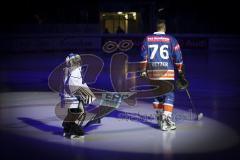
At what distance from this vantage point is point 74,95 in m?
8.49

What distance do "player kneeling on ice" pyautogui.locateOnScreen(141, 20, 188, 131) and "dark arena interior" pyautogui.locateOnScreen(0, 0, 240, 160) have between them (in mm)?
253

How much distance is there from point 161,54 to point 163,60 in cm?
12

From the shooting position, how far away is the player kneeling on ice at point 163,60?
9.02m

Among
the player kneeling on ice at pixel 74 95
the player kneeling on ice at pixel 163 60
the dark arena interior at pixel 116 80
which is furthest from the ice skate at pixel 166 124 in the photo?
the player kneeling on ice at pixel 74 95

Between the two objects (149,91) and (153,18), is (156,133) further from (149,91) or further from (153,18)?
(153,18)

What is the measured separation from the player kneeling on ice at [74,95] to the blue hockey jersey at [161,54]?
4.22ft

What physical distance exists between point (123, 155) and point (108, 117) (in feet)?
10.9

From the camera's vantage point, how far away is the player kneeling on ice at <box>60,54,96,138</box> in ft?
27.7

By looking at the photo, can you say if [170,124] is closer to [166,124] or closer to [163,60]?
[166,124]

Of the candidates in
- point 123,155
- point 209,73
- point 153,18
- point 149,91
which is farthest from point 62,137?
point 153,18

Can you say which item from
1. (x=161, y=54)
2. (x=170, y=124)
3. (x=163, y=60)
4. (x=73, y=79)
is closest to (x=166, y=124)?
(x=170, y=124)

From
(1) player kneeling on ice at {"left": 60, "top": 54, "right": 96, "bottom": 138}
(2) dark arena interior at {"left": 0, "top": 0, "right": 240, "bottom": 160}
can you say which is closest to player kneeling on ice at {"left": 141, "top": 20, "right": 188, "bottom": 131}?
(2) dark arena interior at {"left": 0, "top": 0, "right": 240, "bottom": 160}

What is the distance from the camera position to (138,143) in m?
8.29

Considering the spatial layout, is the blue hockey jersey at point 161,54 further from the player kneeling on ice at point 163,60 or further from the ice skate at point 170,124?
the ice skate at point 170,124
